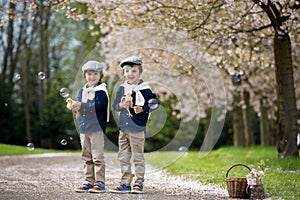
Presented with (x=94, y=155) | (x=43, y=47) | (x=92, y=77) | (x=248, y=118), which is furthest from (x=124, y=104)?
(x=43, y=47)

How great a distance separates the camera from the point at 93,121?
6.15 meters

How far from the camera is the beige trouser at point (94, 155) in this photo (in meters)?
6.18

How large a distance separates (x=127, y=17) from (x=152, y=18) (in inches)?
37.1

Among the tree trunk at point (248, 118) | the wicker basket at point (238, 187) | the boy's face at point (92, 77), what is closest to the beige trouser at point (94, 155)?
the boy's face at point (92, 77)

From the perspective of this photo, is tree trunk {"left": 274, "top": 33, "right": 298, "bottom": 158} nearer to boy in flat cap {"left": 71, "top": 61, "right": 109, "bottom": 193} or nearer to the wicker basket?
the wicker basket

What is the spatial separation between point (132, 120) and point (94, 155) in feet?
2.23

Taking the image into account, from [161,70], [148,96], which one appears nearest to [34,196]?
[148,96]

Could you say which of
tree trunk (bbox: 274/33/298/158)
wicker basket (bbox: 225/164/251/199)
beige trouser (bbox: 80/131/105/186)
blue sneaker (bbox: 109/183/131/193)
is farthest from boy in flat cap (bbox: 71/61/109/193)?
tree trunk (bbox: 274/33/298/158)

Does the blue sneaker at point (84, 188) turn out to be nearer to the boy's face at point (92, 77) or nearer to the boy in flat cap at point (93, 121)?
the boy in flat cap at point (93, 121)

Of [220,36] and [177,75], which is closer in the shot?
[220,36]

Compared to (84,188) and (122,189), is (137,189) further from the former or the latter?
(84,188)

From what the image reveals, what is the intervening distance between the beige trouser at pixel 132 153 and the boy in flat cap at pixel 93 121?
0.27 meters

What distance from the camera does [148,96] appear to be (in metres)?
6.12

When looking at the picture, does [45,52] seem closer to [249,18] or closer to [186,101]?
[186,101]
